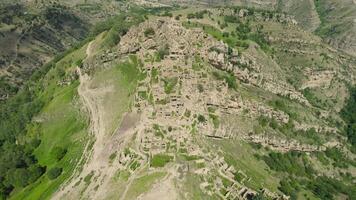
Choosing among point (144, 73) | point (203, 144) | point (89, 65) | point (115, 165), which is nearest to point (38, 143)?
point (89, 65)

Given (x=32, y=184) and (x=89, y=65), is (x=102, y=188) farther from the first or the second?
(x=89, y=65)

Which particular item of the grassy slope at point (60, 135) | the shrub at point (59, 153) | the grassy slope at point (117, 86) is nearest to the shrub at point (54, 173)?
the grassy slope at point (60, 135)

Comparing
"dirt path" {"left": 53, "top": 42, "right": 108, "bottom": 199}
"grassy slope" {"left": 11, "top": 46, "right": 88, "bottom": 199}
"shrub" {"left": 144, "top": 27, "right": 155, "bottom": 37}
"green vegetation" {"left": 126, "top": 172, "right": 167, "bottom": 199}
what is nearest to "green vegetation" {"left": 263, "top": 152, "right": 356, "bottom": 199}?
"green vegetation" {"left": 126, "top": 172, "right": 167, "bottom": 199}

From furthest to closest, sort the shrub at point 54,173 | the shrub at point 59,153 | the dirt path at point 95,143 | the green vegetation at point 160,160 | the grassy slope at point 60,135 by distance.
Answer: the shrub at point 59,153 < the shrub at point 54,173 < the grassy slope at point 60,135 < the dirt path at point 95,143 < the green vegetation at point 160,160

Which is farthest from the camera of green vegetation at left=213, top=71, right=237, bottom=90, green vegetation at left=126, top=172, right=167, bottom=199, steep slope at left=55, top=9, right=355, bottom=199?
green vegetation at left=213, top=71, right=237, bottom=90

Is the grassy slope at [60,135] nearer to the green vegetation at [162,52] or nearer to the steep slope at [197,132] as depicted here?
the steep slope at [197,132]

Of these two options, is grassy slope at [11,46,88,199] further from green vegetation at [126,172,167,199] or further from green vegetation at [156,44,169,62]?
green vegetation at [126,172,167,199]
